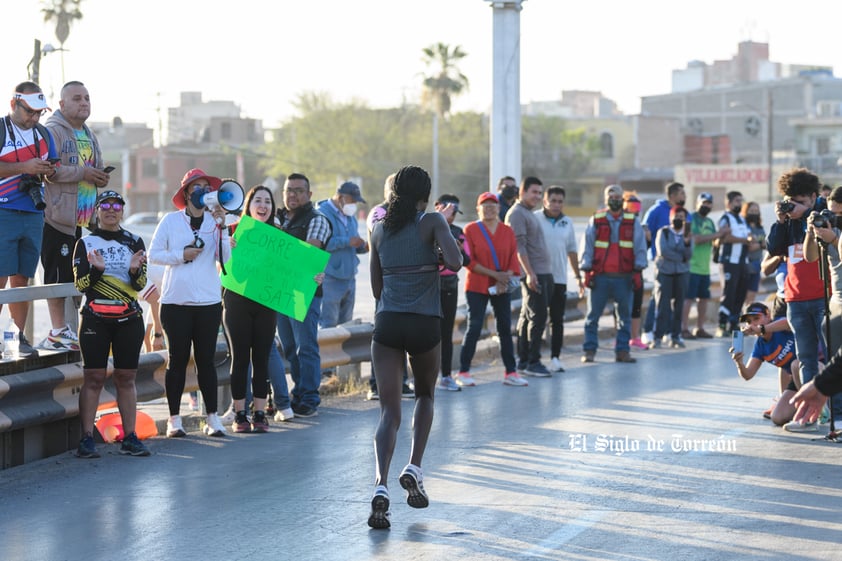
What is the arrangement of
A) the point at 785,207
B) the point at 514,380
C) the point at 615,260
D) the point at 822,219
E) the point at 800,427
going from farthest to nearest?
the point at 615,260 < the point at 514,380 < the point at 800,427 < the point at 785,207 < the point at 822,219

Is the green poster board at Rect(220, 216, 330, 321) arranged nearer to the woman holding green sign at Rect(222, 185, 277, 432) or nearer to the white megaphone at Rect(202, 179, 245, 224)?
the woman holding green sign at Rect(222, 185, 277, 432)

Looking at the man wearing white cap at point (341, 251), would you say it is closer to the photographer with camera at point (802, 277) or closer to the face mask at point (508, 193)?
the face mask at point (508, 193)

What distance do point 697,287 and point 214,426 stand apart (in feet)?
34.7

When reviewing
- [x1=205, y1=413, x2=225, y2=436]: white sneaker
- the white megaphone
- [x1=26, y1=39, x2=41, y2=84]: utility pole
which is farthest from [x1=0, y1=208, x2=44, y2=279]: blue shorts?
[x1=26, y1=39, x2=41, y2=84]: utility pole

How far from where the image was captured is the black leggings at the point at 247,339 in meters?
10.6

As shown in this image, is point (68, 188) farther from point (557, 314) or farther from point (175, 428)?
point (557, 314)

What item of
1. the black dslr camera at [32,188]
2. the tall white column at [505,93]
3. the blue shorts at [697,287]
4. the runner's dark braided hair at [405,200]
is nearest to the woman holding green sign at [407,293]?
the runner's dark braided hair at [405,200]

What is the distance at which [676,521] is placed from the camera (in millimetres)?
7312

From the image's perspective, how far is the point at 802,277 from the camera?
10.3m

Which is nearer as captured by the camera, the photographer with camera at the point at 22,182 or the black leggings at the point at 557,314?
the photographer with camera at the point at 22,182

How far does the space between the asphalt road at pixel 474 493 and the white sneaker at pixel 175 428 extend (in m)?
0.11

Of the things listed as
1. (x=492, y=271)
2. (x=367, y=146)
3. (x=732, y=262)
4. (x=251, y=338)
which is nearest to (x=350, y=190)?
(x=492, y=271)

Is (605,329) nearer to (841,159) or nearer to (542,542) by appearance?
(542,542)

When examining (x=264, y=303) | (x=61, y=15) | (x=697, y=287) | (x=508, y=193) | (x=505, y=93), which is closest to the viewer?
(x=264, y=303)
